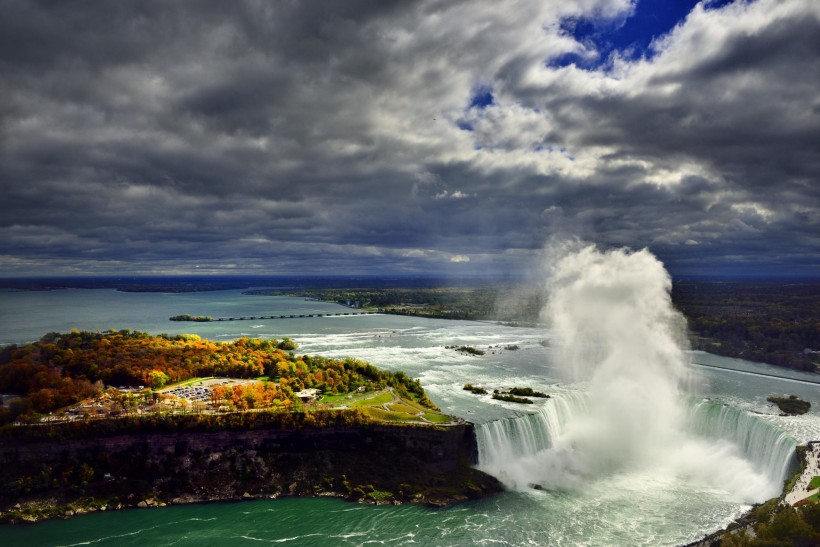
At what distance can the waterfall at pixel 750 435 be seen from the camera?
41469 millimetres

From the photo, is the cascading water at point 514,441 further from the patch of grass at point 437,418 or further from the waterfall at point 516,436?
the patch of grass at point 437,418

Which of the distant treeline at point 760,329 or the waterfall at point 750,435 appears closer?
the waterfall at point 750,435

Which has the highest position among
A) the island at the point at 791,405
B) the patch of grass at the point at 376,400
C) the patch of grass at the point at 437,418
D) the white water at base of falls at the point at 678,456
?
the patch of grass at the point at 376,400

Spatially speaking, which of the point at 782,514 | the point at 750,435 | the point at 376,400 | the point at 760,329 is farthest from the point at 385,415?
the point at 760,329

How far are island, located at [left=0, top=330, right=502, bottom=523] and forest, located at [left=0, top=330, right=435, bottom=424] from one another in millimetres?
362

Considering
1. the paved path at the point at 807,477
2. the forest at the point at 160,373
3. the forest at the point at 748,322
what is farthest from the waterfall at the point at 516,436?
the forest at the point at 748,322

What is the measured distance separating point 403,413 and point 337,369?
20.6 m

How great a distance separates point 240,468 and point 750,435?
4847 cm

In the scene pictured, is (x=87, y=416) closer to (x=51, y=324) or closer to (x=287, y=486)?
(x=287, y=486)

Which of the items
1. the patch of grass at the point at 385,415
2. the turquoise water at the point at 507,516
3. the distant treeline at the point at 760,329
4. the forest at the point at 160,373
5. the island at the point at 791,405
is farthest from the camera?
the distant treeline at the point at 760,329

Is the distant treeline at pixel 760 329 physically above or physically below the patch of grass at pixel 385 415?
above

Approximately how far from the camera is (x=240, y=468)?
45.2 m

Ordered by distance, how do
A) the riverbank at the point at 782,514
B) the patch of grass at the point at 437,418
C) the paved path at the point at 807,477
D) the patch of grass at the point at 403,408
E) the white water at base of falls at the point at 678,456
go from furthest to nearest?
1. the patch of grass at the point at 403,408
2. the patch of grass at the point at 437,418
3. the white water at base of falls at the point at 678,456
4. the paved path at the point at 807,477
5. the riverbank at the point at 782,514

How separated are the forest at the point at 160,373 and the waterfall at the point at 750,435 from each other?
1163 inches
